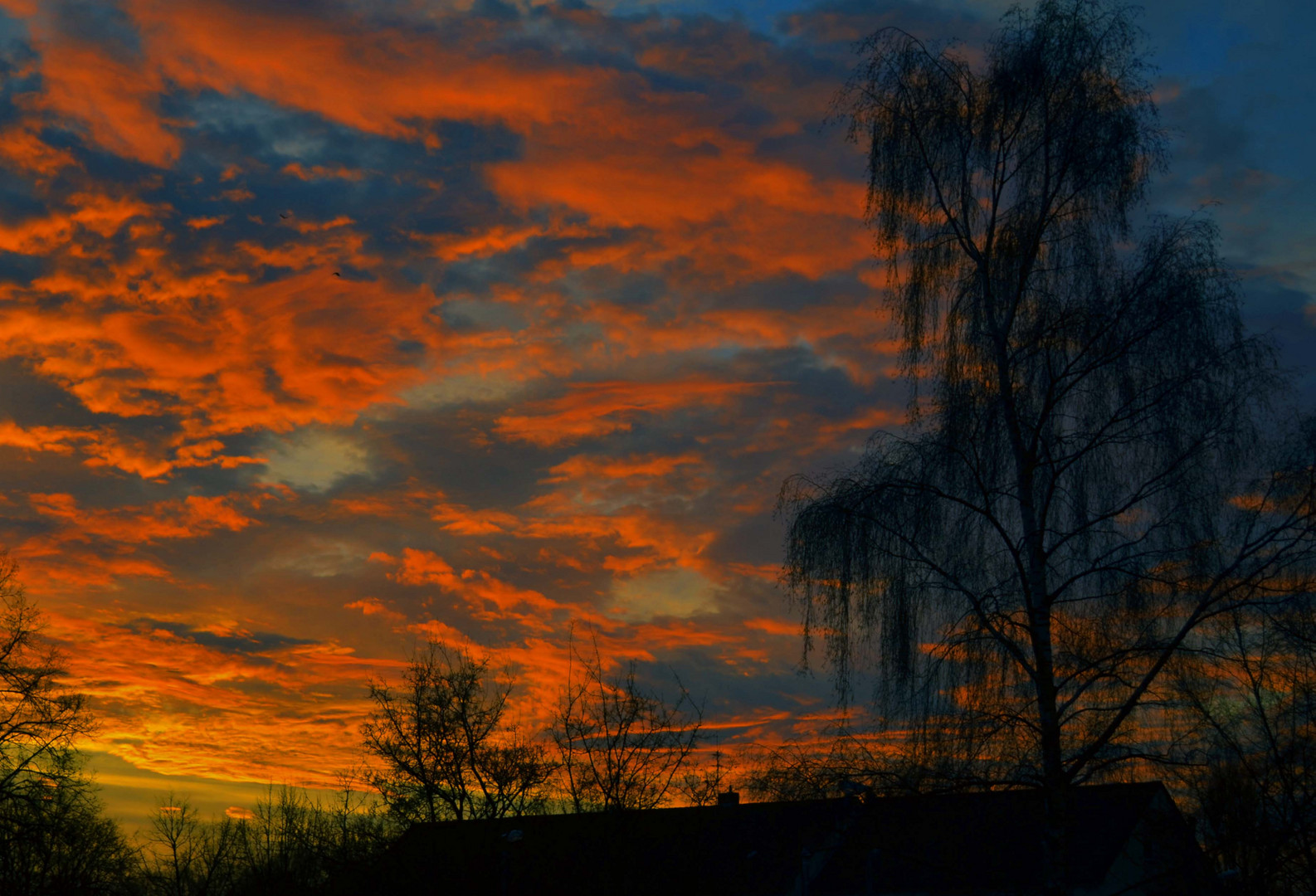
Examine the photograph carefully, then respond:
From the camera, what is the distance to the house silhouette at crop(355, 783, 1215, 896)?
1463 cm

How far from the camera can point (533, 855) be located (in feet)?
55.6

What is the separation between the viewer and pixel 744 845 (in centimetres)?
1677

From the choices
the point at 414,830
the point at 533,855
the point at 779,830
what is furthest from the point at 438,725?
the point at 779,830

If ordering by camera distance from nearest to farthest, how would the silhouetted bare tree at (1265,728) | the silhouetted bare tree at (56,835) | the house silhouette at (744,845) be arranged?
the silhouetted bare tree at (1265,728), the house silhouette at (744,845), the silhouetted bare tree at (56,835)

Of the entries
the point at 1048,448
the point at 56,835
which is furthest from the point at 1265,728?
the point at 56,835

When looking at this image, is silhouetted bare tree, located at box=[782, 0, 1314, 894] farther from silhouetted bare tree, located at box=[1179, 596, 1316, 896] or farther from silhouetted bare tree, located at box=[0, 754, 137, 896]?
silhouetted bare tree, located at box=[0, 754, 137, 896]

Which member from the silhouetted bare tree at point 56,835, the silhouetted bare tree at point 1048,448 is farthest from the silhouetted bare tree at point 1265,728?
the silhouetted bare tree at point 56,835

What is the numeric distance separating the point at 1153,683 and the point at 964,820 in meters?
3.10

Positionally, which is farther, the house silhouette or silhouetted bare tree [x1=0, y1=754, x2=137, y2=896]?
silhouetted bare tree [x1=0, y1=754, x2=137, y2=896]

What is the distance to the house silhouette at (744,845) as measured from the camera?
14633 millimetres

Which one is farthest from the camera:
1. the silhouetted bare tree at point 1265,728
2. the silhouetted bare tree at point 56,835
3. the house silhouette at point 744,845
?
the silhouetted bare tree at point 56,835

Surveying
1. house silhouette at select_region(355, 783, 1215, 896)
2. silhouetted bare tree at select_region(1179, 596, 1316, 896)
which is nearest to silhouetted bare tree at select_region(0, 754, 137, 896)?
house silhouette at select_region(355, 783, 1215, 896)

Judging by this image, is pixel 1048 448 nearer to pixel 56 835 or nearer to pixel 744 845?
pixel 744 845

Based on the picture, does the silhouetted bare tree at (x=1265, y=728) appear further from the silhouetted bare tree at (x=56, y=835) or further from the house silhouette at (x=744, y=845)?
the silhouetted bare tree at (x=56, y=835)
